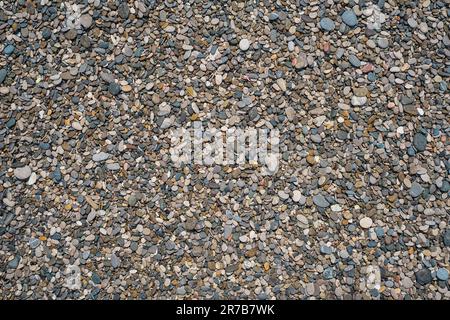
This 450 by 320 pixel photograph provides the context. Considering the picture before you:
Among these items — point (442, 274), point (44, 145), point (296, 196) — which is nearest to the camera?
point (442, 274)

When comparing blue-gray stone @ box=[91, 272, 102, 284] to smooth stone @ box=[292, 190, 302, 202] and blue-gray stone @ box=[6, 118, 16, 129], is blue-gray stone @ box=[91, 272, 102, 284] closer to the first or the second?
blue-gray stone @ box=[6, 118, 16, 129]

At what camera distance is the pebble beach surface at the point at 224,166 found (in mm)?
2535

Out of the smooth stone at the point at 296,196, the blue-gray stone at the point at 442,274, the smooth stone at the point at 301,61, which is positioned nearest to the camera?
the blue-gray stone at the point at 442,274

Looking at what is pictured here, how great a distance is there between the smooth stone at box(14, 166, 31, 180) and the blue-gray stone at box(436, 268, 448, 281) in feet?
6.72

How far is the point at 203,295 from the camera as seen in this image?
2.52 metres

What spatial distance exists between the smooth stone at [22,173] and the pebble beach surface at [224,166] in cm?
1

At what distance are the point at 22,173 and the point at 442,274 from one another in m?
2.10

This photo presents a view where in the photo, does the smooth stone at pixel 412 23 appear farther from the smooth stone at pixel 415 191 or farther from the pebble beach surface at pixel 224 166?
the smooth stone at pixel 415 191

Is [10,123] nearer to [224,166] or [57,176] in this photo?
[57,176]

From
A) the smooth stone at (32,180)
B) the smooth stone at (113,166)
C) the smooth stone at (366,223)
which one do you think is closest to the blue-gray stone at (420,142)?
the smooth stone at (366,223)

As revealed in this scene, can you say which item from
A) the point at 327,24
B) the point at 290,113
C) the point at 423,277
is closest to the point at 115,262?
the point at 290,113

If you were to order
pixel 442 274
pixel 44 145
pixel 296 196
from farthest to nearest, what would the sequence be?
pixel 44 145 < pixel 296 196 < pixel 442 274

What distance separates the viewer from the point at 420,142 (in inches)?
102
